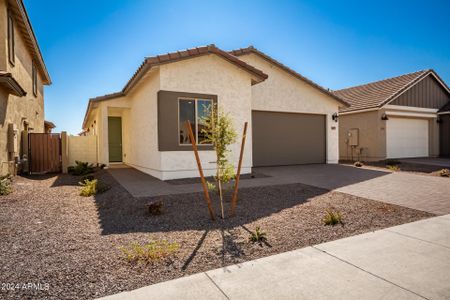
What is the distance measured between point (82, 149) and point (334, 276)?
14067mm

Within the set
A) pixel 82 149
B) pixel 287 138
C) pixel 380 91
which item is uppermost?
pixel 380 91

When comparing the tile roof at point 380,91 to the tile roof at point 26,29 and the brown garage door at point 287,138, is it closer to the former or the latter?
the brown garage door at point 287,138

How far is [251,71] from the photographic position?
405 inches

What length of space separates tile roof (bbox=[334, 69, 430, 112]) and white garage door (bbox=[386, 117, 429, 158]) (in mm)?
1632

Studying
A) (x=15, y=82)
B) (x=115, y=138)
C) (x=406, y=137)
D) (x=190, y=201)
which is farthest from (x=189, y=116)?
(x=406, y=137)

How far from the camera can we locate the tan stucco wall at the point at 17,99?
898 cm

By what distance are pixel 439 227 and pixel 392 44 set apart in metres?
12.9

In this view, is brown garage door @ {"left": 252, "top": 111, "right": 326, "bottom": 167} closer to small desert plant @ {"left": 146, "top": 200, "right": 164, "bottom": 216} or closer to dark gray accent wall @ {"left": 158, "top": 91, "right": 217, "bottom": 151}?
dark gray accent wall @ {"left": 158, "top": 91, "right": 217, "bottom": 151}

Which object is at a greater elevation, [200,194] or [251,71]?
[251,71]

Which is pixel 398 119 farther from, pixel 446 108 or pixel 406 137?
pixel 446 108

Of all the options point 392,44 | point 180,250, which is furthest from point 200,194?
point 392,44

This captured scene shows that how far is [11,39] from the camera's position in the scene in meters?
10.3

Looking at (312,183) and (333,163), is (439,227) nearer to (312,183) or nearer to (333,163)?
(312,183)

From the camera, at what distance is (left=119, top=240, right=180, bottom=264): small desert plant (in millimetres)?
3344
